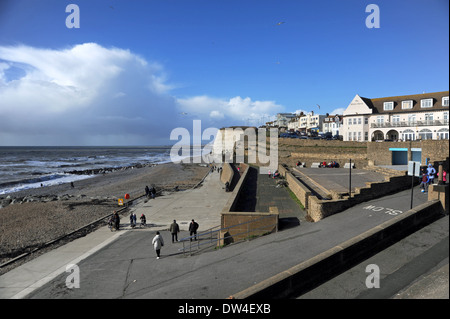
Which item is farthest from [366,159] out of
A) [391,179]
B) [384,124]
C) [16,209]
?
[16,209]

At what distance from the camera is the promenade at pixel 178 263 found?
777 cm

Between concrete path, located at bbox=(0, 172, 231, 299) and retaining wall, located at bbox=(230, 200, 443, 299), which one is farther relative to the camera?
concrete path, located at bbox=(0, 172, 231, 299)

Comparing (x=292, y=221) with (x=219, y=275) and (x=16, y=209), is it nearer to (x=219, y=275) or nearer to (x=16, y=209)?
(x=219, y=275)

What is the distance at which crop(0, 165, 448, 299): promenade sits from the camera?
777 cm

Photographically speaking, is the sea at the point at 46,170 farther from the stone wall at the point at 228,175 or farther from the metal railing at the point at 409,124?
the metal railing at the point at 409,124

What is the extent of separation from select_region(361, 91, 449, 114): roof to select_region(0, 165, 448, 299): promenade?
26.6 meters

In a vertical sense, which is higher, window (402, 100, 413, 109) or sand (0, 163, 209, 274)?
window (402, 100, 413, 109)

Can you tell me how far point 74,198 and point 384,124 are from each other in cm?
4298

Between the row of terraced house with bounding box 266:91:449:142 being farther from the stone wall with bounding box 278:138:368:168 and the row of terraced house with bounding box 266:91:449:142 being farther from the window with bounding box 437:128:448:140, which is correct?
the stone wall with bounding box 278:138:368:168

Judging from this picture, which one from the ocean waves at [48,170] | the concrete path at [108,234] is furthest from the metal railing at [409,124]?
the ocean waves at [48,170]

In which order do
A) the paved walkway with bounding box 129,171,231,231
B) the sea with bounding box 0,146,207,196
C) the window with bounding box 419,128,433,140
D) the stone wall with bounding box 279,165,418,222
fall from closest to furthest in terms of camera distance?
the stone wall with bounding box 279,165,418,222 → the paved walkway with bounding box 129,171,231,231 → the window with bounding box 419,128,433,140 → the sea with bounding box 0,146,207,196

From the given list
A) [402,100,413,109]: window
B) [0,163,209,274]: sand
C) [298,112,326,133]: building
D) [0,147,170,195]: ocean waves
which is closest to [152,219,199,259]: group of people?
[0,163,209,274]: sand

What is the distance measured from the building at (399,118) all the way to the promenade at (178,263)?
24365 millimetres

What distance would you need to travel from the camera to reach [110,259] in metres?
12.0
